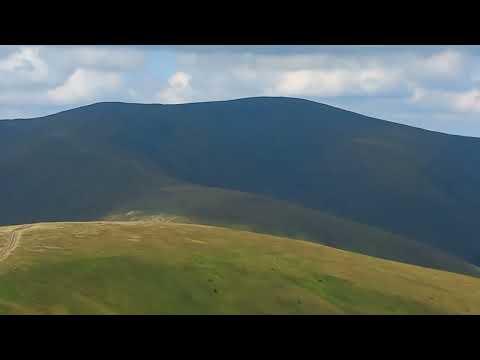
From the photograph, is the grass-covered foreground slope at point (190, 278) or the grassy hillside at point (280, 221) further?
the grassy hillside at point (280, 221)

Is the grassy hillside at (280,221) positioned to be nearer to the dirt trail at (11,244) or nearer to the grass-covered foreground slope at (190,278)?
the grass-covered foreground slope at (190,278)

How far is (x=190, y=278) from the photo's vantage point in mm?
36312

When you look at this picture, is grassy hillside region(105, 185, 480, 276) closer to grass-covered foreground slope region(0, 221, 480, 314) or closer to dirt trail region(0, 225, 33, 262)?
grass-covered foreground slope region(0, 221, 480, 314)

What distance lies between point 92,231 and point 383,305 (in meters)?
19.6

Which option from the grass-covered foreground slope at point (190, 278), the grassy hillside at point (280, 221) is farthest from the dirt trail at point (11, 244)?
the grassy hillside at point (280, 221)

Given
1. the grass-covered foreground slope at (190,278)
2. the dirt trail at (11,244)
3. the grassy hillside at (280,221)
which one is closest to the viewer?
the grass-covered foreground slope at (190,278)

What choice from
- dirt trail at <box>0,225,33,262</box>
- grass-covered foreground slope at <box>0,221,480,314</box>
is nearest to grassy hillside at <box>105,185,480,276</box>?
grass-covered foreground slope at <box>0,221,480,314</box>

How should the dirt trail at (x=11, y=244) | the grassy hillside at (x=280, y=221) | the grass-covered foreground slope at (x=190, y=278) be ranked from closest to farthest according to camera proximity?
the grass-covered foreground slope at (x=190, y=278)
the dirt trail at (x=11, y=244)
the grassy hillside at (x=280, y=221)

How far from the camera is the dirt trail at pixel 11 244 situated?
121 ft

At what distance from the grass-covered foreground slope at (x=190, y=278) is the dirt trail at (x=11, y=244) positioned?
6 cm

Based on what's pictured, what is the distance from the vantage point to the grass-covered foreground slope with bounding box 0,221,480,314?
32156mm

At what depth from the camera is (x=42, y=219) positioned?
578 ft

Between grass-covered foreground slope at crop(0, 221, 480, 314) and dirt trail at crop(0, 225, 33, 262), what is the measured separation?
0.06 metres
